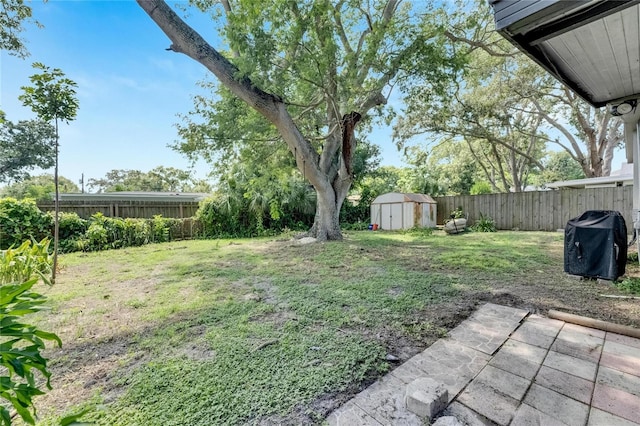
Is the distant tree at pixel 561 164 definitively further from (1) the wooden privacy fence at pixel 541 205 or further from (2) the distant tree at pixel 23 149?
(2) the distant tree at pixel 23 149

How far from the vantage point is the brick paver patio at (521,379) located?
1.41 meters

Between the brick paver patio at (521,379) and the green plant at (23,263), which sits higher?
the green plant at (23,263)

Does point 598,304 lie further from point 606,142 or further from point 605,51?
point 606,142

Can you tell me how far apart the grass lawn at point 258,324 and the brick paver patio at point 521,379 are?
140 mm

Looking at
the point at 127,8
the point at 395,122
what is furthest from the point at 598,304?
the point at 395,122

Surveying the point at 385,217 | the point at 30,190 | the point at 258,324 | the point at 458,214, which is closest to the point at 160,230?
the point at 258,324

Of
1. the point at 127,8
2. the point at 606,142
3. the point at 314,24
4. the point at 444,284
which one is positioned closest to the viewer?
the point at 444,284

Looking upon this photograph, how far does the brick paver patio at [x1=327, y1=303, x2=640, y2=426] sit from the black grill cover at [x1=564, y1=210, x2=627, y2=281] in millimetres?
1789

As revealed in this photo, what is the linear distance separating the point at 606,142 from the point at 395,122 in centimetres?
786

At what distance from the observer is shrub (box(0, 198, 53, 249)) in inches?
238

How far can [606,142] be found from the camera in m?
10.7

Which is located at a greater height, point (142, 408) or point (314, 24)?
point (314, 24)

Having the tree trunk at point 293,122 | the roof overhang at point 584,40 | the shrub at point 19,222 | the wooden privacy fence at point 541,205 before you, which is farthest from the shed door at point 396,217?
the shrub at point 19,222

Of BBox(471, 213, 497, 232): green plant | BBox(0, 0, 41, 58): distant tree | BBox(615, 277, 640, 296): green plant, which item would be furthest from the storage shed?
BBox(0, 0, 41, 58): distant tree
